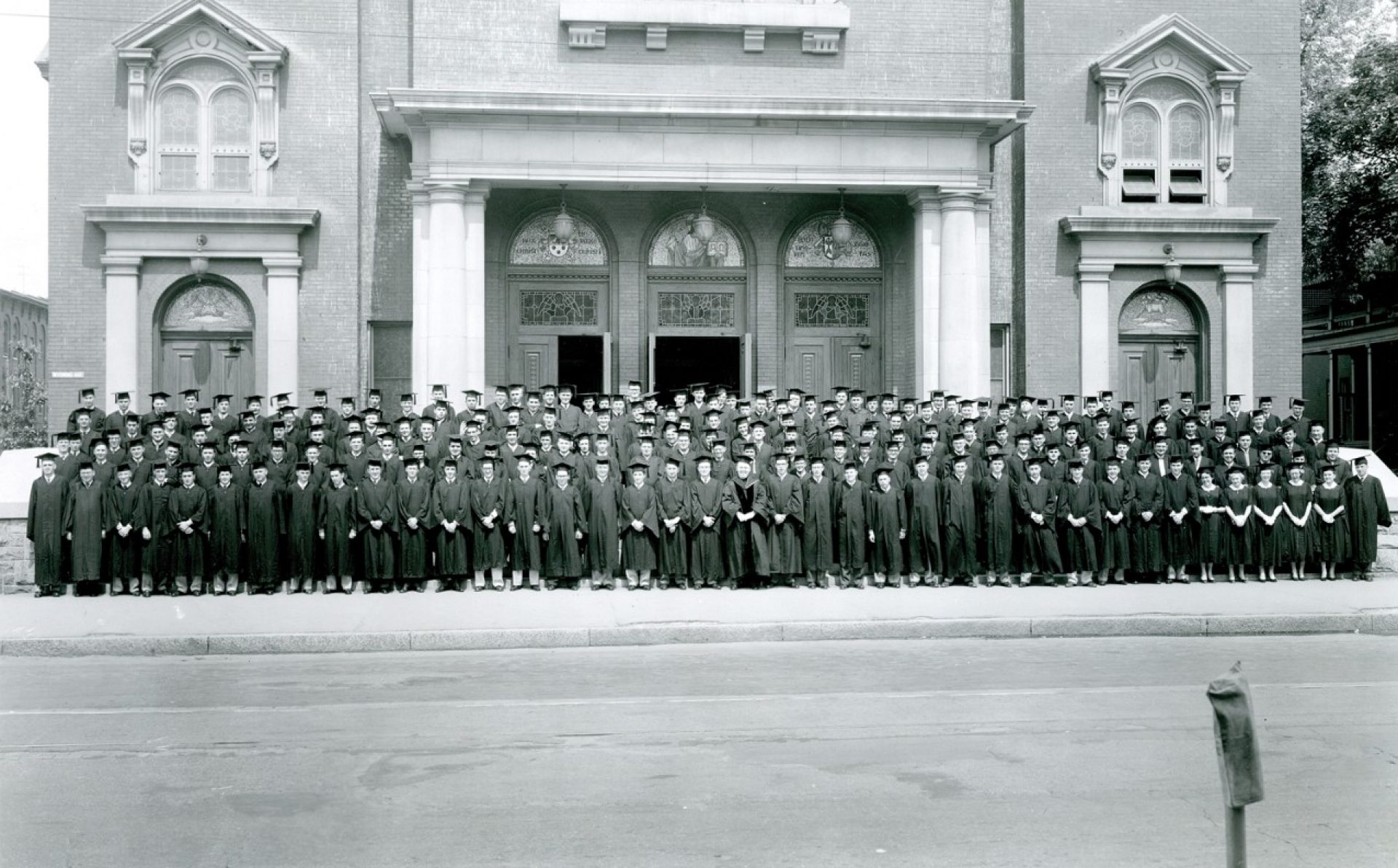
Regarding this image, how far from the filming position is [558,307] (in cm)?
2220

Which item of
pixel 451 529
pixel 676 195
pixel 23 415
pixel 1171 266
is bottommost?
pixel 451 529

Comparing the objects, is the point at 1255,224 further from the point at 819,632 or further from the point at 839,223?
the point at 819,632

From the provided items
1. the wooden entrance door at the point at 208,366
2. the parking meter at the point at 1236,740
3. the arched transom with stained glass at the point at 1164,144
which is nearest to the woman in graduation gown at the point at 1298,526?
the arched transom with stained glass at the point at 1164,144

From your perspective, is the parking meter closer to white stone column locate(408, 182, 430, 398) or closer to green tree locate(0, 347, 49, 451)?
white stone column locate(408, 182, 430, 398)

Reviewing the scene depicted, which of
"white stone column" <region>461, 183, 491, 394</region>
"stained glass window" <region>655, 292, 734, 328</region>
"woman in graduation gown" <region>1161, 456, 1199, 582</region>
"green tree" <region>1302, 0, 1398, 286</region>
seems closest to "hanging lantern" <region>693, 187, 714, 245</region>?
"stained glass window" <region>655, 292, 734, 328</region>

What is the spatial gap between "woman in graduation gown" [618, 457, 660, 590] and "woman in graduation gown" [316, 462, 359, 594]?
10.3ft

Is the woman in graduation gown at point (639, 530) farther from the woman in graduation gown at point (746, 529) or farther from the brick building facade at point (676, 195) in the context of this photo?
the brick building facade at point (676, 195)

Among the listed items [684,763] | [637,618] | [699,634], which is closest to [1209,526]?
[699,634]

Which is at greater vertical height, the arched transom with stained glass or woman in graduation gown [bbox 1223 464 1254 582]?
the arched transom with stained glass

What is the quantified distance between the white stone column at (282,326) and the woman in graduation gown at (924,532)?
10.8 metres

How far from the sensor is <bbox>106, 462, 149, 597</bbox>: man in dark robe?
14.4 meters

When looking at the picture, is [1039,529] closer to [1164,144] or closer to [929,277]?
[929,277]

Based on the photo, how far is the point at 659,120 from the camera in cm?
1948

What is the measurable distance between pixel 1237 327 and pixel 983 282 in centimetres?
522
